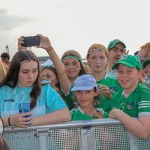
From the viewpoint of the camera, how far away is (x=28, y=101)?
3.20 metres

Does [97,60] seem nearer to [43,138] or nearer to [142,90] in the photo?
[142,90]

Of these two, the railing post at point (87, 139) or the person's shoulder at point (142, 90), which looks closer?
the railing post at point (87, 139)

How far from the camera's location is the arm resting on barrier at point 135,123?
278 cm

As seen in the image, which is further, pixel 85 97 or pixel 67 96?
pixel 67 96

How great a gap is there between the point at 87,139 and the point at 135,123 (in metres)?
0.40

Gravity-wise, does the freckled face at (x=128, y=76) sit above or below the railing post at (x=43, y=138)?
above

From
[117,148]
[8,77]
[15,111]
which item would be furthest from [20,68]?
[117,148]

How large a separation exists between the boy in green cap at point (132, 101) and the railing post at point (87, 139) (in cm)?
24

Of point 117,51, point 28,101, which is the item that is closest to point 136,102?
point 28,101

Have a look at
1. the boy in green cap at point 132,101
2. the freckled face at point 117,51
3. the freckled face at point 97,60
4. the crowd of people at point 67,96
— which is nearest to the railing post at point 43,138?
the crowd of people at point 67,96

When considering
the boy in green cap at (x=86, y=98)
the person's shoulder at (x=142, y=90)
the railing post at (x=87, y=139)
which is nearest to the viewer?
the railing post at (x=87, y=139)

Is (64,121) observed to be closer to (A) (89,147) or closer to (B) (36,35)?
(A) (89,147)

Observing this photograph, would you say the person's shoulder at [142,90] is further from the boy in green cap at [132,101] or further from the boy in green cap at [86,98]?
the boy in green cap at [86,98]

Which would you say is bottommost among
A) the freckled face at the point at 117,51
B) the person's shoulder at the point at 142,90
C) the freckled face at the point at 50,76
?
the person's shoulder at the point at 142,90
